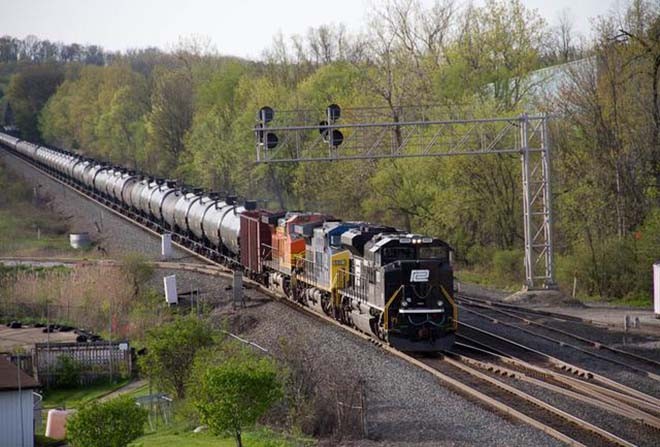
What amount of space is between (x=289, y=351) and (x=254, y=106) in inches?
2000

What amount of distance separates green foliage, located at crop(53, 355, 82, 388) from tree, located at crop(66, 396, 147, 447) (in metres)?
11.0

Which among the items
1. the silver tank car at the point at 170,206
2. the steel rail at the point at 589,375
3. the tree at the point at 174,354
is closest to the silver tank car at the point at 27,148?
the silver tank car at the point at 170,206

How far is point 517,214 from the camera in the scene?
44.6 meters

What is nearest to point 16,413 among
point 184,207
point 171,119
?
point 184,207

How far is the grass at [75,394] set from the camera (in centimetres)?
2522

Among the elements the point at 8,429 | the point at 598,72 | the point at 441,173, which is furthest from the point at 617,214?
the point at 8,429

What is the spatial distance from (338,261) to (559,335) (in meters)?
5.93

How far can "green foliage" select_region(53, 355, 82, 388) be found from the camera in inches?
1054

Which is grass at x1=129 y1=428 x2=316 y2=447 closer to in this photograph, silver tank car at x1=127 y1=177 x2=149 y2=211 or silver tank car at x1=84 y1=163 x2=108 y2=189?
silver tank car at x1=127 y1=177 x2=149 y2=211

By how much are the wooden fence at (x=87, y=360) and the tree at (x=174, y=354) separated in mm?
4842

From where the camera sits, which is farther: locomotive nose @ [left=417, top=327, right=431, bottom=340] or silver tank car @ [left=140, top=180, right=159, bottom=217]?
silver tank car @ [left=140, top=180, right=159, bottom=217]

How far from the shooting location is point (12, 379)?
2030cm

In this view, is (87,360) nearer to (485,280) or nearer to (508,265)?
(485,280)

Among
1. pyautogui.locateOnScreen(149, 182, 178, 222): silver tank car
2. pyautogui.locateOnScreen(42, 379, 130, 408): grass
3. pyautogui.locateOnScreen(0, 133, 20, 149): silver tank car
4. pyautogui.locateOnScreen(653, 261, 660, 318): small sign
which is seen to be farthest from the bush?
pyautogui.locateOnScreen(0, 133, 20, 149): silver tank car
